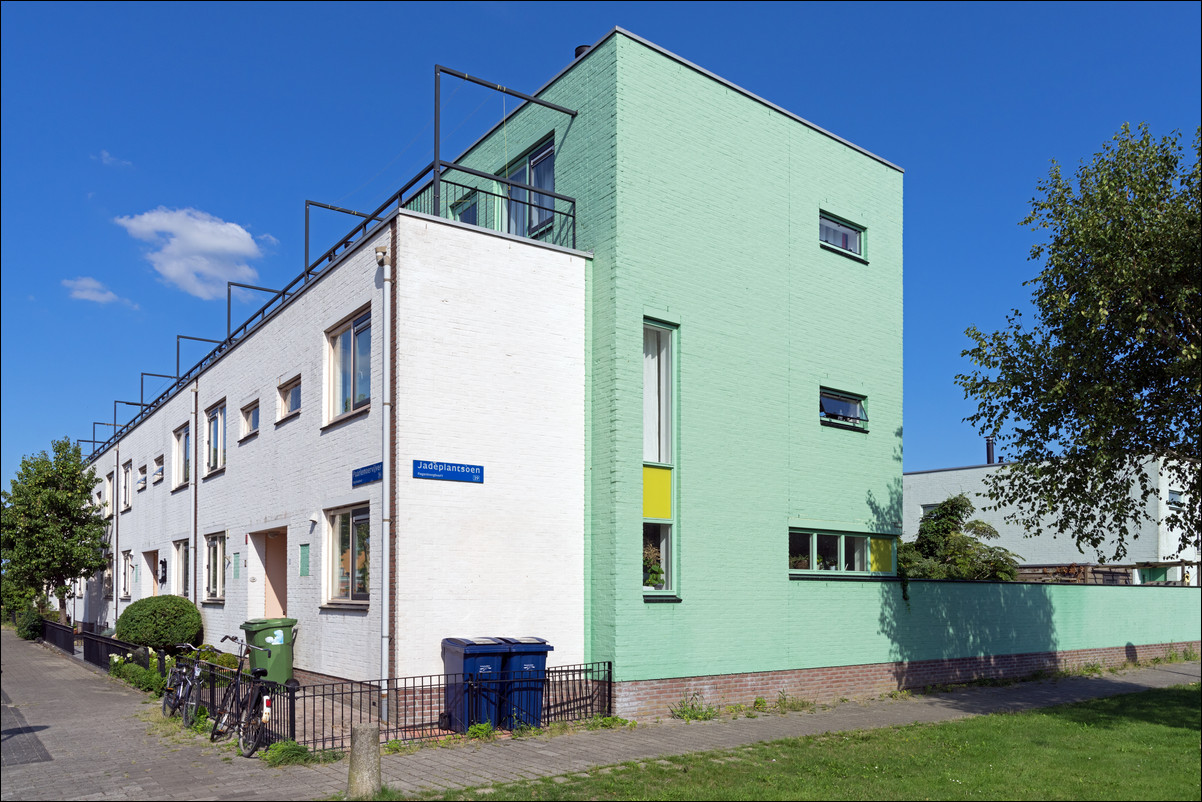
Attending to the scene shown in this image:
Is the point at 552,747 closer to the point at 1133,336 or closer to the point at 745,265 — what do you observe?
the point at 745,265

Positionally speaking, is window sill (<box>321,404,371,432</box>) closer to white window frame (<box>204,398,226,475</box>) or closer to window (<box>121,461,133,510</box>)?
white window frame (<box>204,398,226,475</box>)

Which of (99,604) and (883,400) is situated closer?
(883,400)

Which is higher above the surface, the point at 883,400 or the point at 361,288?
the point at 361,288

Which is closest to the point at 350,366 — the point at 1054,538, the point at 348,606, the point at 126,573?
the point at 348,606

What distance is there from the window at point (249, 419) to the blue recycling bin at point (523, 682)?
9.24 meters

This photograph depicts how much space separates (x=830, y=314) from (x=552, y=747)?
31.9ft

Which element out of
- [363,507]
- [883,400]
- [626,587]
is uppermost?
[883,400]

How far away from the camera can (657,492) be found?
49.3ft

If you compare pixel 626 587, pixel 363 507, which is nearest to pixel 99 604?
pixel 363 507

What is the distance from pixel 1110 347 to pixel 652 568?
756 centimetres

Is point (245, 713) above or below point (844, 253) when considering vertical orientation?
below

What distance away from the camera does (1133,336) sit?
1438 centimetres

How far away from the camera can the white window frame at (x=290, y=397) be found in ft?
57.7

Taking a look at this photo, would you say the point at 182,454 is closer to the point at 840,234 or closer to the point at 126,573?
the point at 126,573
